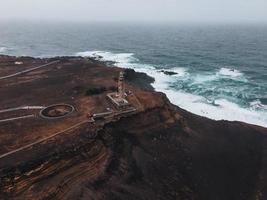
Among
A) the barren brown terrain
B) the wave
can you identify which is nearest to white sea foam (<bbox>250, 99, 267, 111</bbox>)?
the wave

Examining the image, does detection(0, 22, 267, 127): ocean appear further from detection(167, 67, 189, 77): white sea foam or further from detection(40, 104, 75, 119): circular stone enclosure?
detection(40, 104, 75, 119): circular stone enclosure

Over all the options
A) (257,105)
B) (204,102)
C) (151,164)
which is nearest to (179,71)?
(204,102)

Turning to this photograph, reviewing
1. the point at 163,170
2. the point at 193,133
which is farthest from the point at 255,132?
the point at 163,170

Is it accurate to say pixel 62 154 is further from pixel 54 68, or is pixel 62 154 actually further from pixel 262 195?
pixel 54 68

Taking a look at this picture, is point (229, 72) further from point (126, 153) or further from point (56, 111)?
point (126, 153)

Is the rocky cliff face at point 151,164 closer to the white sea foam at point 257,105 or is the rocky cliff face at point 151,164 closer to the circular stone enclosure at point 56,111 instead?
the circular stone enclosure at point 56,111
